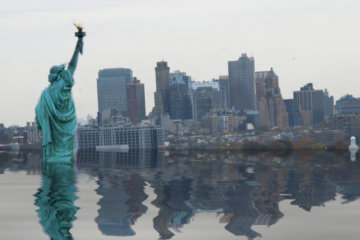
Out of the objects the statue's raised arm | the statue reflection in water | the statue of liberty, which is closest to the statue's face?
the statue of liberty

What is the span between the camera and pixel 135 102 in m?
114

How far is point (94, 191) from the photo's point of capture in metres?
8.08

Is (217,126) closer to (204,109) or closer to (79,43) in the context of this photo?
(204,109)

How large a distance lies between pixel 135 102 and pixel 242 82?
25016 mm

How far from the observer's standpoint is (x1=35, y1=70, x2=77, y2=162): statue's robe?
353 inches

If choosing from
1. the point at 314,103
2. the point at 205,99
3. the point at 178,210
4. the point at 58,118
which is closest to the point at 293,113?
the point at 314,103

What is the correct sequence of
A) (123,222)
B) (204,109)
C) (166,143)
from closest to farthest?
(123,222) → (166,143) → (204,109)

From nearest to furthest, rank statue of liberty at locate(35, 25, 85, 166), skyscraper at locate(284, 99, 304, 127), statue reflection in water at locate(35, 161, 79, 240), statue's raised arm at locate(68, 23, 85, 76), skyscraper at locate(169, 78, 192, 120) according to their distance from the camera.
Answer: statue reflection in water at locate(35, 161, 79, 240) < statue's raised arm at locate(68, 23, 85, 76) < statue of liberty at locate(35, 25, 85, 166) < skyscraper at locate(284, 99, 304, 127) < skyscraper at locate(169, 78, 192, 120)

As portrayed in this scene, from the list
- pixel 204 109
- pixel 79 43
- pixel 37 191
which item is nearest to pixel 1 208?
pixel 37 191

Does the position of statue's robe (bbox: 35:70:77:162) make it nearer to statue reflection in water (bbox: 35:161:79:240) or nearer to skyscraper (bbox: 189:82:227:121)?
statue reflection in water (bbox: 35:161:79:240)

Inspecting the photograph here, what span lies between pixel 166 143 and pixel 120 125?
10.6m

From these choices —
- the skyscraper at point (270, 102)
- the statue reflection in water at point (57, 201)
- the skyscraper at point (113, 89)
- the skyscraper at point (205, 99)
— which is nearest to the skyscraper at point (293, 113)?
the skyscraper at point (270, 102)

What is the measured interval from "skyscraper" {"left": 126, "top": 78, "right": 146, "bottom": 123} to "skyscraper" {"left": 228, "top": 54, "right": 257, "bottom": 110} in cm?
1957

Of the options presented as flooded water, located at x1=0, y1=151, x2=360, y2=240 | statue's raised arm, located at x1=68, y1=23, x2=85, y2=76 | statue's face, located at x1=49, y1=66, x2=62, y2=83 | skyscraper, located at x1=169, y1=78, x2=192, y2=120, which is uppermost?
skyscraper, located at x1=169, y1=78, x2=192, y2=120
